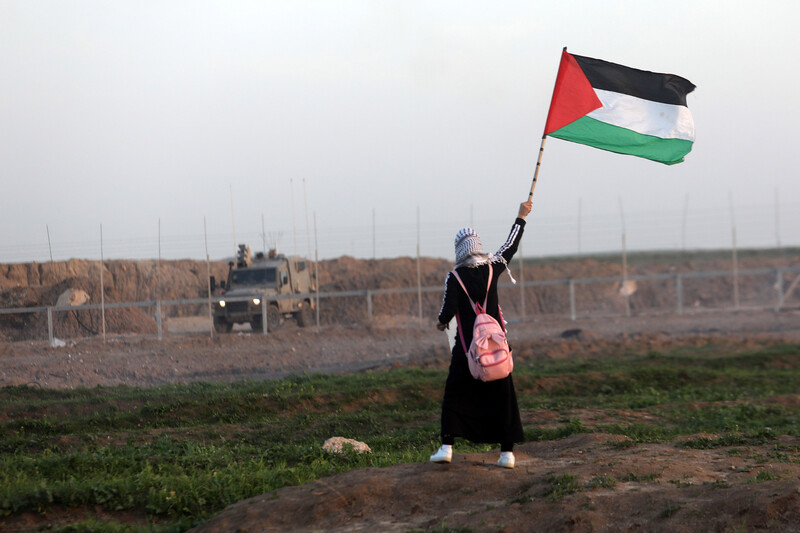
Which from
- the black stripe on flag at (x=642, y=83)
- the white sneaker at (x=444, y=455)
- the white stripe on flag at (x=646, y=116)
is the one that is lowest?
the white sneaker at (x=444, y=455)

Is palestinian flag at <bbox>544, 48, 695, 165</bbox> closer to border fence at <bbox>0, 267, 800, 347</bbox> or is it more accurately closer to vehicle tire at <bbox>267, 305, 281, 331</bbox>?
vehicle tire at <bbox>267, 305, 281, 331</bbox>

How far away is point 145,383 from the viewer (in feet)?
56.8

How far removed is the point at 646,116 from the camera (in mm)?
8781

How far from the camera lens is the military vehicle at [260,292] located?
79.5ft

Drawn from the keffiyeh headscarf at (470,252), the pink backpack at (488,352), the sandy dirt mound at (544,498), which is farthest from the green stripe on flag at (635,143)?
the sandy dirt mound at (544,498)

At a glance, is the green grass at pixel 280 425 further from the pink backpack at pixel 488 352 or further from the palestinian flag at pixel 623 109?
the palestinian flag at pixel 623 109

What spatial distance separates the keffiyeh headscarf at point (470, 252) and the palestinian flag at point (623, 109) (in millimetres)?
2208

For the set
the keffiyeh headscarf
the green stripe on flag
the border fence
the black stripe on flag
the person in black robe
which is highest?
the black stripe on flag

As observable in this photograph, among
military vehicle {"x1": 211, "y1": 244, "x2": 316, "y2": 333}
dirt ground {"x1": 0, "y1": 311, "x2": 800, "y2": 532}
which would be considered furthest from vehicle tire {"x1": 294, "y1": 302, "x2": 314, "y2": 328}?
dirt ground {"x1": 0, "y1": 311, "x2": 800, "y2": 532}

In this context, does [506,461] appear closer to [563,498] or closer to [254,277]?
[563,498]

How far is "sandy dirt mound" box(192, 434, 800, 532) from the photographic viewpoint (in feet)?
16.5

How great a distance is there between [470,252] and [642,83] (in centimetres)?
348

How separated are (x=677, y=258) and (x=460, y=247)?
5449 cm

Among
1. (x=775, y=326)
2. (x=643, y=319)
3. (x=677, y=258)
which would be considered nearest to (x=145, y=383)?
(x=643, y=319)
